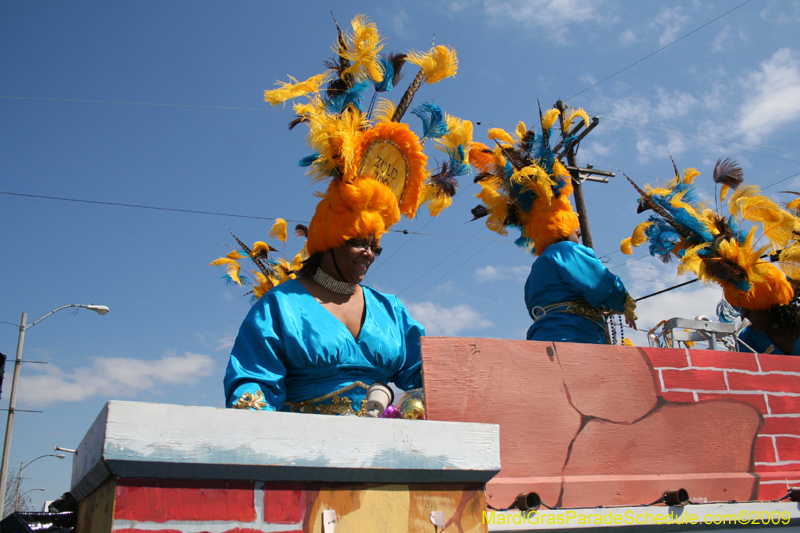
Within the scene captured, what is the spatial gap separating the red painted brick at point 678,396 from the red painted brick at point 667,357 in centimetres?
12

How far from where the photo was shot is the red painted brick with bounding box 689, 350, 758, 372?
112 inches

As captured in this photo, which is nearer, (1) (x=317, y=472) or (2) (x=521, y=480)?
(1) (x=317, y=472)

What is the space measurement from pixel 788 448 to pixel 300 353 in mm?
2289

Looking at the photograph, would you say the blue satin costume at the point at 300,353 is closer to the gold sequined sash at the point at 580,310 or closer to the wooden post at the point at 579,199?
the gold sequined sash at the point at 580,310

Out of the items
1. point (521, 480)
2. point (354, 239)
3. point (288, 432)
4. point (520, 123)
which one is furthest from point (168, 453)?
point (520, 123)

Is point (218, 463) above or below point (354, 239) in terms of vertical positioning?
below

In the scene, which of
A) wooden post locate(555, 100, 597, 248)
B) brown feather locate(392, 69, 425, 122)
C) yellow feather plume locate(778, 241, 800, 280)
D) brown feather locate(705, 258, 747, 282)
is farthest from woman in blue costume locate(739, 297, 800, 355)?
wooden post locate(555, 100, 597, 248)

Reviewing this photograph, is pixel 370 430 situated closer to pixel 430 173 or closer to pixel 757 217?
pixel 430 173

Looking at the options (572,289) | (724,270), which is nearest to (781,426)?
(724,270)

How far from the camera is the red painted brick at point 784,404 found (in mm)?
2939

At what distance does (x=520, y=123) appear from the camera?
4.55 m

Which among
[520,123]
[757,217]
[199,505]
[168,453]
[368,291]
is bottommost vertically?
[199,505]

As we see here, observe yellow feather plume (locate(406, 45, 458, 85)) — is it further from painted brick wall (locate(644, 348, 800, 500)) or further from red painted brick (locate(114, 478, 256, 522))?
red painted brick (locate(114, 478, 256, 522))

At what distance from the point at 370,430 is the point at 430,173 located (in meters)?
1.92
